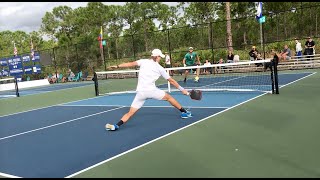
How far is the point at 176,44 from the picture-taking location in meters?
26.5

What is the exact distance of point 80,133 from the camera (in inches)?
284

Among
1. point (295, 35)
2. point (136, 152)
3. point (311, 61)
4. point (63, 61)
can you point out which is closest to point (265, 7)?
point (295, 35)

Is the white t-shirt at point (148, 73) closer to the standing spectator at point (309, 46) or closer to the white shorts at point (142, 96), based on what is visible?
the white shorts at point (142, 96)

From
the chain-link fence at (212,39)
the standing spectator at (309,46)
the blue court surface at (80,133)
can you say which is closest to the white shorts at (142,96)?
the blue court surface at (80,133)

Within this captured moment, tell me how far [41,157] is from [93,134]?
1515mm

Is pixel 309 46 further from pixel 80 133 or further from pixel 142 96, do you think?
pixel 80 133

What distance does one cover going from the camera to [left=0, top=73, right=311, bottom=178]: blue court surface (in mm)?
5203

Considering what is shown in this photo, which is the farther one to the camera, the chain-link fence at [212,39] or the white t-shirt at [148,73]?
the chain-link fence at [212,39]

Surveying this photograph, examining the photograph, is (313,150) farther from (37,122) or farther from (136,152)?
(37,122)

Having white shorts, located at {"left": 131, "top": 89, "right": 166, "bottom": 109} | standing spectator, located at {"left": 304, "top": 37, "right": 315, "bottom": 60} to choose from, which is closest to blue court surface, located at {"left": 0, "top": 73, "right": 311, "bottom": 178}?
white shorts, located at {"left": 131, "top": 89, "right": 166, "bottom": 109}

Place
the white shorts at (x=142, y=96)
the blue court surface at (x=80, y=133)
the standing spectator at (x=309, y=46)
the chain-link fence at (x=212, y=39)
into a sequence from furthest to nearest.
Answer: the chain-link fence at (x=212, y=39), the standing spectator at (x=309, y=46), the white shorts at (x=142, y=96), the blue court surface at (x=80, y=133)

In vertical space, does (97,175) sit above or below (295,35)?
below

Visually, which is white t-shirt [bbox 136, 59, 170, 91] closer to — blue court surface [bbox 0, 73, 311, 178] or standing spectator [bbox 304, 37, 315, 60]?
blue court surface [bbox 0, 73, 311, 178]

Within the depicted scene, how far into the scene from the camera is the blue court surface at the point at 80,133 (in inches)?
205
